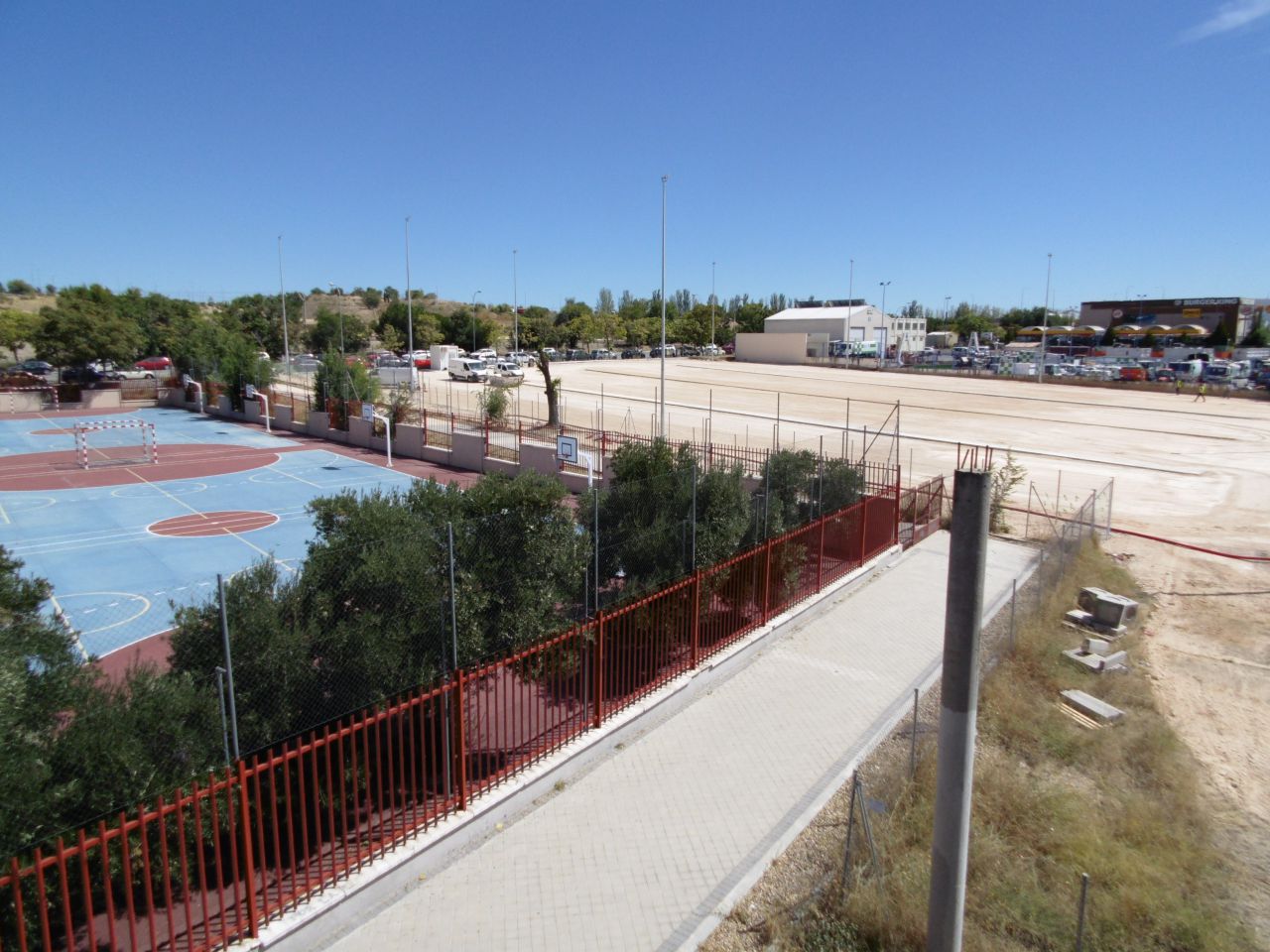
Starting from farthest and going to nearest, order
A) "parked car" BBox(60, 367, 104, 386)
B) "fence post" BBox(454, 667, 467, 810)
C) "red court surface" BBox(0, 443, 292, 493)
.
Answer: "parked car" BBox(60, 367, 104, 386) < "red court surface" BBox(0, 443, 292, 493) < "fence post" BBox(454, 667, 467, 810)

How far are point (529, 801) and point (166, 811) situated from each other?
12.5 ft

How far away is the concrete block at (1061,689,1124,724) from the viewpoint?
1136cm

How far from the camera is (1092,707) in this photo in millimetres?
11555

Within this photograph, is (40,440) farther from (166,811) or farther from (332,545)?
(166,811)

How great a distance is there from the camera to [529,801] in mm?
8602

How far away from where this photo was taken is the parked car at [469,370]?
7050 cm

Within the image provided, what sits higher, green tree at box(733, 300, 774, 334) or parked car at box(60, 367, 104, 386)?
green tree at box(733, 300, 774, 334)

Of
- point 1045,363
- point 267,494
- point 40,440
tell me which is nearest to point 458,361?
point 40,440

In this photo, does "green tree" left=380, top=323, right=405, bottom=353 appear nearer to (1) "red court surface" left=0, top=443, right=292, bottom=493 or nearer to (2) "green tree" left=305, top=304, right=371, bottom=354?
(2) "green tree" left=305, top=304, right=371, bottom=354

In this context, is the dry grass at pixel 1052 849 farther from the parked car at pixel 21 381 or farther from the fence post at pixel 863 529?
the parked car at pixel 21 381

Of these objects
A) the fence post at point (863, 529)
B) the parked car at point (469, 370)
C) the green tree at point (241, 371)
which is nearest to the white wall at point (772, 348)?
the parked car at point (469, 370)

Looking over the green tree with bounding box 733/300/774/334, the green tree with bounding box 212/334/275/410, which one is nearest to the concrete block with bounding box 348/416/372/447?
the green tree with bounding box 212/334/275/410

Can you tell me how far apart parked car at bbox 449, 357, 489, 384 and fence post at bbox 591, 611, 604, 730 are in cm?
6059

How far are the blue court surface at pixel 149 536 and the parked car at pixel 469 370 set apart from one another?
33898mm
